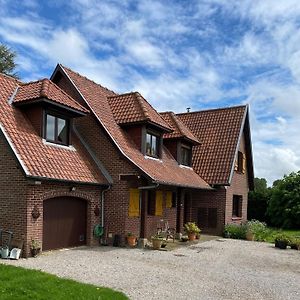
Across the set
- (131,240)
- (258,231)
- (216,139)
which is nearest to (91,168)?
(131,240)

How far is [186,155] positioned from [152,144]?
16.4 feet

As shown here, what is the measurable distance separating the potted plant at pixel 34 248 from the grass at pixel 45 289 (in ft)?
10.6

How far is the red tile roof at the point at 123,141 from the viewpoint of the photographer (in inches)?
667

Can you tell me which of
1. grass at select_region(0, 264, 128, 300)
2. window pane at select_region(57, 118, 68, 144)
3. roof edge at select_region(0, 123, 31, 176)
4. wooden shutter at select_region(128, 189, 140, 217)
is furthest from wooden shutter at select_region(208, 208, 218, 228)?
grass at select_region(0, 264, 128, 300)

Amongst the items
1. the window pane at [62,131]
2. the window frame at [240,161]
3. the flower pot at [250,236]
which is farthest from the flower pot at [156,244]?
the window frame at [240,161]

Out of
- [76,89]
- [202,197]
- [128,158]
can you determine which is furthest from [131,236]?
[202,197]

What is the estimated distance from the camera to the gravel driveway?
30.0ft

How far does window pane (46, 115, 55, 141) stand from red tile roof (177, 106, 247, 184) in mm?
10720

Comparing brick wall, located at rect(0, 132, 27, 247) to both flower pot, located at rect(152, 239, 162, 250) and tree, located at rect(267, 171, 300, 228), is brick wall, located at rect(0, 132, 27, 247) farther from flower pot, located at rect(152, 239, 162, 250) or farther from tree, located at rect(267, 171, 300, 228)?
tree, located at rect(267, 171, 300, 228)

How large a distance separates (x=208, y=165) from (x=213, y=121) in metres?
3.78

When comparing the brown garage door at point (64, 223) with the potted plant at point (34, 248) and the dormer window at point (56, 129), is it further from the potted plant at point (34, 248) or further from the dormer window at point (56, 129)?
the dormer window at point (56, 129)

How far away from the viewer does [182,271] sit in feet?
37.4

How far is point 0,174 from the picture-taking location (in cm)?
1326

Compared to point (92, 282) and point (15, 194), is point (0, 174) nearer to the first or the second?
point (15, 194)
